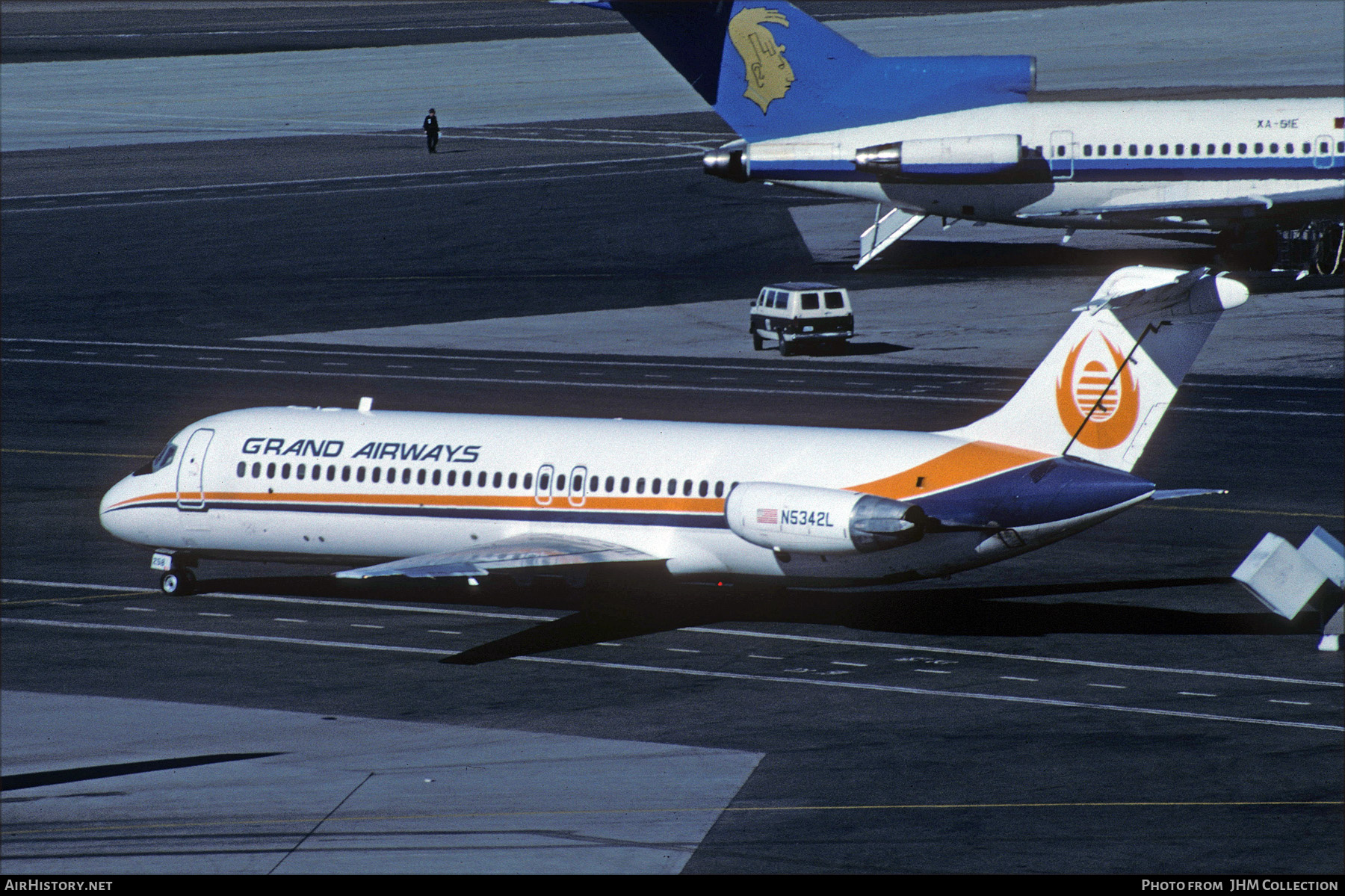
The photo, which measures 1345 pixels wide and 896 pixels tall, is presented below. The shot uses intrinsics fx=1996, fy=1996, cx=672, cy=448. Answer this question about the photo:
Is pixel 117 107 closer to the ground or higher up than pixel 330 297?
higher up

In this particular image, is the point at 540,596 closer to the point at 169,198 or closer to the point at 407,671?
the point at 407,671

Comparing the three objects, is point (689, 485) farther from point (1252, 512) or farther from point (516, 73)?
point (516, 73)

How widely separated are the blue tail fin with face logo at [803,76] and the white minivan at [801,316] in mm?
12640

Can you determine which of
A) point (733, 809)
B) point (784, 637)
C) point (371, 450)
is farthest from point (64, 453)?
point (733, 809)

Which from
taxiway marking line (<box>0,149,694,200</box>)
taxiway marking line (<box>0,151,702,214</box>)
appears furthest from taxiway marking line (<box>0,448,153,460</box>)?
taxiway marking line (<box>0,149,694,200</box>)

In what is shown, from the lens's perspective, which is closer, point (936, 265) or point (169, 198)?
point (936, 265)

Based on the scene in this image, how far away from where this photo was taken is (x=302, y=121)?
13900 centimetres

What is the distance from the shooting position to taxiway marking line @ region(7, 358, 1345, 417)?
5716cm

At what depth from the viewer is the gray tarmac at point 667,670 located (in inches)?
990

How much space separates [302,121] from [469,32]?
2350 inches

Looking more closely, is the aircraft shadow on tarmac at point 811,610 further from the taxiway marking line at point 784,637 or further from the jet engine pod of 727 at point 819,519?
the jet engine pod of 727 at point 819,519

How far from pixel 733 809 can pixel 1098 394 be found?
12273mm

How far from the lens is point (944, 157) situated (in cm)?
7606

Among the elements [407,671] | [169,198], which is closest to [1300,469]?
[407,671]
